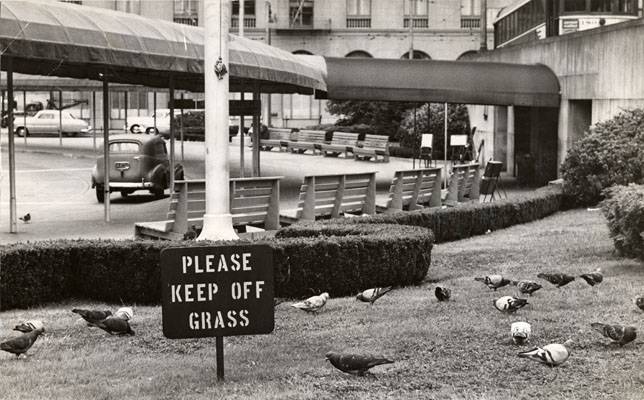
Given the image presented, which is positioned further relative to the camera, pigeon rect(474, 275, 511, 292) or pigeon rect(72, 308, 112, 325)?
pigeon rect(474, 275, 511, 292)

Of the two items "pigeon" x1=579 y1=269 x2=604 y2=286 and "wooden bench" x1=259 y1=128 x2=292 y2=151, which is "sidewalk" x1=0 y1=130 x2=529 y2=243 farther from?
"pigeon" x1=579 y1=269 x2=604 y2=286

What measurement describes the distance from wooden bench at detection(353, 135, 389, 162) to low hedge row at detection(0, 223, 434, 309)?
31.4 metres

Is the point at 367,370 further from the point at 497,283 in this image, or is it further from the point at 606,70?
the point at 606,70

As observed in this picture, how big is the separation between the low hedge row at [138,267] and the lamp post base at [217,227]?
4.14ft

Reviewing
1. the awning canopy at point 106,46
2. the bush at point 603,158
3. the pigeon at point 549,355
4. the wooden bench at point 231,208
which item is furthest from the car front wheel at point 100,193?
the pigeon at point 549,355

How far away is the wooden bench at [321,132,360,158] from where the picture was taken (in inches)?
1841

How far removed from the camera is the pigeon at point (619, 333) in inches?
368

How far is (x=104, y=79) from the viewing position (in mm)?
22000

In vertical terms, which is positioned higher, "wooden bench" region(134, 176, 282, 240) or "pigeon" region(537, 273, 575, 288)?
"wooden bench" region(134, 176, 282, 240)

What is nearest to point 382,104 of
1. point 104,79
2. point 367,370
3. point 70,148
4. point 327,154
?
point 327,154

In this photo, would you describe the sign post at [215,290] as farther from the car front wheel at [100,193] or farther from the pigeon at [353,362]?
the car front wheel at [100,193]

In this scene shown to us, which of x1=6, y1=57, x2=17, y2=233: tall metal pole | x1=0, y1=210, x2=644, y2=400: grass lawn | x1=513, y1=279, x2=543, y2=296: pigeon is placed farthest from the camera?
x1=6, y1=57, x2=17, y2=233: tall metal pole

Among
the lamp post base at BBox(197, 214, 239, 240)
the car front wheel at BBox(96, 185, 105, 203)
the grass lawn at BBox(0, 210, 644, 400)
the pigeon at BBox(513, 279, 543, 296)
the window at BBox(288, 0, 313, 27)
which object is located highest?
the window at BBox(288, 0, 313, 27)

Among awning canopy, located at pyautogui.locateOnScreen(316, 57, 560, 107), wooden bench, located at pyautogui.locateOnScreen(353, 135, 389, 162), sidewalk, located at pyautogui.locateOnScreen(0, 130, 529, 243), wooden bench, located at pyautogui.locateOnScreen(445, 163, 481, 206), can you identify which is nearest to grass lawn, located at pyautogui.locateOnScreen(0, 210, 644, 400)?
sidewalk, located at pyautogui.locateOnScreen(0, 130, 529, 243)
